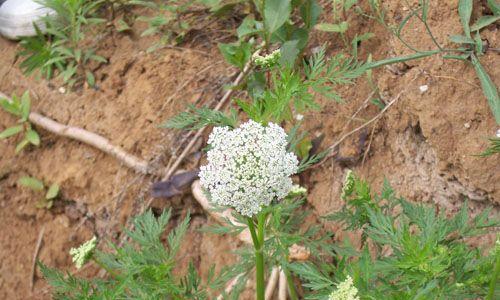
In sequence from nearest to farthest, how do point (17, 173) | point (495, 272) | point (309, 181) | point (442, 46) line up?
1. point (495, 272)
2. point (442, 46)
3. point (309, 181)
4. point (17, 173)

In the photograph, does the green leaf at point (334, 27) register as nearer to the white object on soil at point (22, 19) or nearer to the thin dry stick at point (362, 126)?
the thin dry stick at point (362, 126)

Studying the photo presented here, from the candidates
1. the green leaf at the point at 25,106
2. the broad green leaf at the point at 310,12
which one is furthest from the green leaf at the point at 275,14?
the green leaf at the point at 25,106

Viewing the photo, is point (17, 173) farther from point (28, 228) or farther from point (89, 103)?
point (89, 103)

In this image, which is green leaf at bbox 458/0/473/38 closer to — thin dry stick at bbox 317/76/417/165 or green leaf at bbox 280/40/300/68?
thin dry stick at bbox 317/76/417/165

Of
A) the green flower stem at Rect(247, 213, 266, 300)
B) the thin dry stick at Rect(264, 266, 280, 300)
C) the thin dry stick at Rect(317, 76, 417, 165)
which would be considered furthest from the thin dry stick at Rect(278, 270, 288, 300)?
the green flower stem at Rect(247, 213, 266, 300)

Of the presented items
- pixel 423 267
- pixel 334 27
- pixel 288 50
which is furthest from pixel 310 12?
pixel 423 267

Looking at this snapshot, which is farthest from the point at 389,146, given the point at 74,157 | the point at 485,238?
the point at 74,157
